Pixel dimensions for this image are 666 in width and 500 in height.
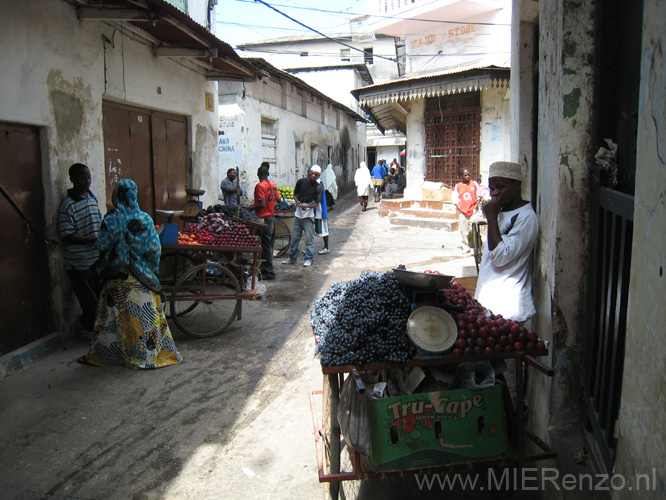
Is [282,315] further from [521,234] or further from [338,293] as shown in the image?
[521,234]

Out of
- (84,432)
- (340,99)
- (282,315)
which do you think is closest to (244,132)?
(282,315)

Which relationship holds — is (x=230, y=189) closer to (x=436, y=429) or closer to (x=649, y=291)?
(x=436, y=429)

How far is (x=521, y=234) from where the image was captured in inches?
125

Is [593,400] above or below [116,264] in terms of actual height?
below

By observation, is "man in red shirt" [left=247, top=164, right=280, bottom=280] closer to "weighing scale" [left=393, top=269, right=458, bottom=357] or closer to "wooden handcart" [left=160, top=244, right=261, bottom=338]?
"wooden handcart" [left=160, top=244, right=261, bottom=338]

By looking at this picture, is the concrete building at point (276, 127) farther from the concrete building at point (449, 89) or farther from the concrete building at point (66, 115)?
the concrete building at point (66, 115)

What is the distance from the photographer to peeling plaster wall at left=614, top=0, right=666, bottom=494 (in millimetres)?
1566

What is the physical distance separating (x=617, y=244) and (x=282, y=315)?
4.82 m

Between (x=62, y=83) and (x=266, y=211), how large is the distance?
417cm

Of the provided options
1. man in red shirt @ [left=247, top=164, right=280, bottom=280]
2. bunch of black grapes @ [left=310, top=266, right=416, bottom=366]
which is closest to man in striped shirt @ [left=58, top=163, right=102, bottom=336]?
bunch of black grapes @ [left=310, top=266, right=416, bottom=366]

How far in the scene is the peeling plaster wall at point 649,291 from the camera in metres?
1.57

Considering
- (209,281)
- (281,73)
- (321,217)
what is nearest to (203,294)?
(209,281)

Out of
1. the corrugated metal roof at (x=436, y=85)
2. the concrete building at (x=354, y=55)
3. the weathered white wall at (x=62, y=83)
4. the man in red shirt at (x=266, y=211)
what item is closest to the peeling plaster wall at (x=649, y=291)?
the weathered white wall at (x=62, y=83)

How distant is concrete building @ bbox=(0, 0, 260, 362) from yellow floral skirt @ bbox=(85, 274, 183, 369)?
802 millimetres
